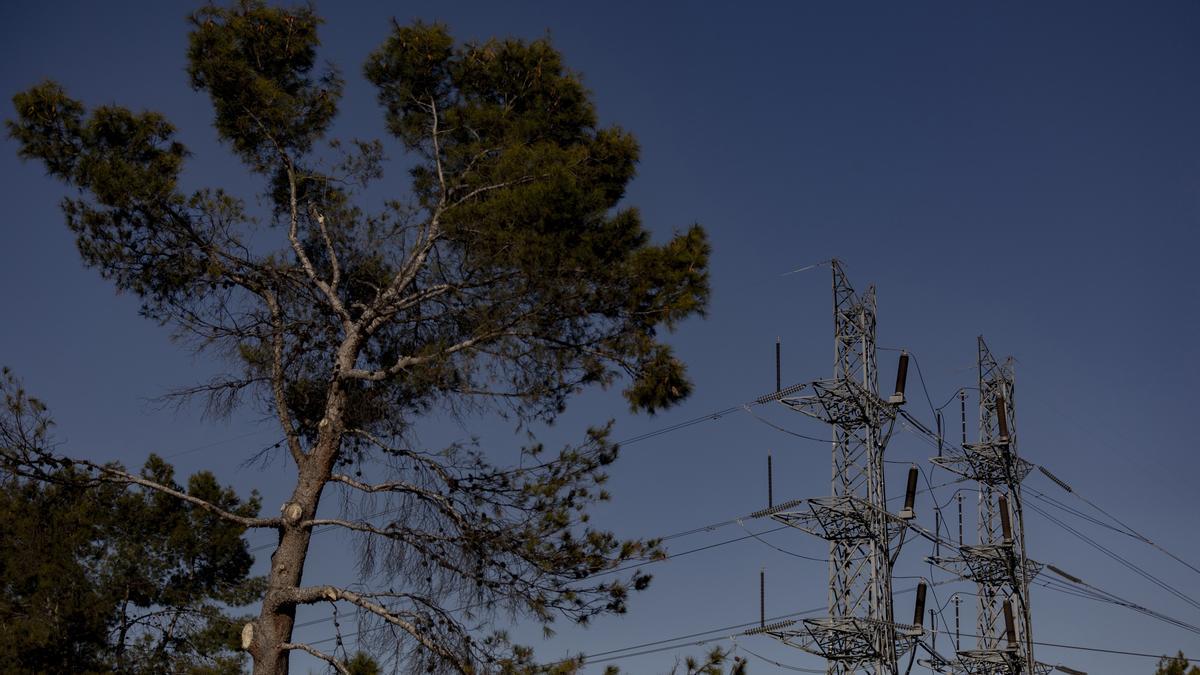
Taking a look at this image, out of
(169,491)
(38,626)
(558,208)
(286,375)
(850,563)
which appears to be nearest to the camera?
(169,491)

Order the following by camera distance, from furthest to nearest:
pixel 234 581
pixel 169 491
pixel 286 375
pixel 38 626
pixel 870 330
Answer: pixel 870 330, pixel 234 581, pixel 38 626, pixel 286 375, pixel 169 491

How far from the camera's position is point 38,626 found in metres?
17.2

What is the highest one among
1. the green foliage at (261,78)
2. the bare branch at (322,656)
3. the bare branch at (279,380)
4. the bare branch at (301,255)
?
the green foliage at (261,78)

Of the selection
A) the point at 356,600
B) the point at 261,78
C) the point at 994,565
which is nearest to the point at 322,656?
the point at 356,600

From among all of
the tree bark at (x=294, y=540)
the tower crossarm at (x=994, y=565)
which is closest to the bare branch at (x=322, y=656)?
the tree bark at (x=294, y=540)

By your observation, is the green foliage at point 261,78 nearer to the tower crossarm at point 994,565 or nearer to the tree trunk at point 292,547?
the tree trunk at point 292,547

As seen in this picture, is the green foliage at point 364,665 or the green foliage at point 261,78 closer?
the green foliage at point 364,665

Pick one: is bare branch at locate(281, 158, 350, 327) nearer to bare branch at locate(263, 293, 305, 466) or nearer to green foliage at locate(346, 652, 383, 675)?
→ bare branch at locate(263, 293, 305, 466)

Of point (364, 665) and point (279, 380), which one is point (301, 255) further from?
point (364, 665)

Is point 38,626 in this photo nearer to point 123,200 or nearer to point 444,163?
point 123,200

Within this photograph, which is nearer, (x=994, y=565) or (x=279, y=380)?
(x=279, y=380)

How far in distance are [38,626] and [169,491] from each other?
21.9 feet

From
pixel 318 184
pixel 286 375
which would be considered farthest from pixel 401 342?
pixel 318 184

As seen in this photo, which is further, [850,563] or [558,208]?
[850,563]
